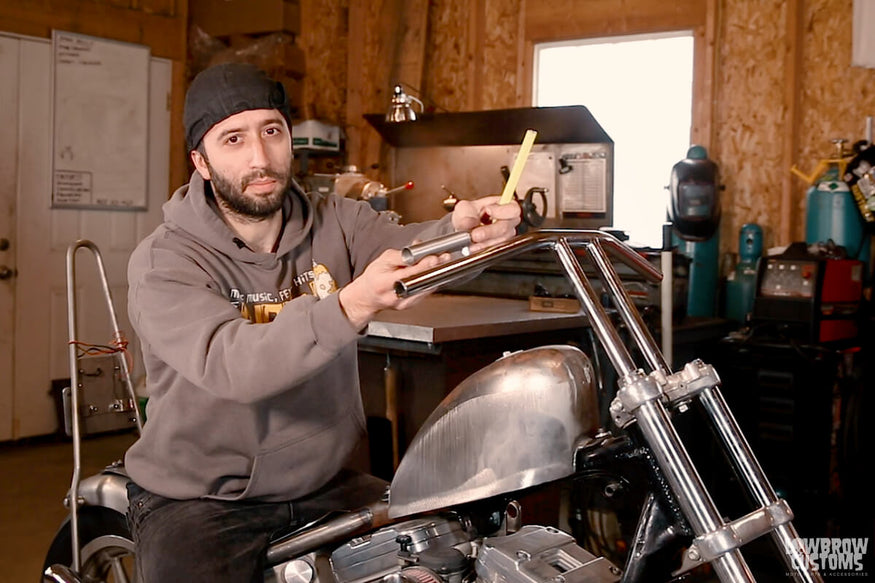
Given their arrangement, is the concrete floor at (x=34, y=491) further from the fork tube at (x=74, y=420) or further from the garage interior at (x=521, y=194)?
the fork tube at (x=74, y=420)

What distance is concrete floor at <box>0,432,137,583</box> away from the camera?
10.7 feet

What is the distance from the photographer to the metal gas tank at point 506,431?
1.31m

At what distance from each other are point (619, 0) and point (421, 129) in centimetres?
136

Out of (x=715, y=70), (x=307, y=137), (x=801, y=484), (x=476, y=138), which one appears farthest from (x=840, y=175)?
Answer: (x=307, y=137)

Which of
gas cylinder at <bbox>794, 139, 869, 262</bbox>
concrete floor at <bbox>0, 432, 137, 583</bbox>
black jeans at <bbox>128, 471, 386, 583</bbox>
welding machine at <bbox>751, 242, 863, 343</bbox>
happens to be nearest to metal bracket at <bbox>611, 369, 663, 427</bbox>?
black jeans at <bbox>128, 471, 386, 583</bbox>

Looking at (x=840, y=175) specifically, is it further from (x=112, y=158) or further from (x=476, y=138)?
(x=112, y=158)

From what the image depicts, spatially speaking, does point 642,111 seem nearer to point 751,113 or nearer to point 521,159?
point 751,113

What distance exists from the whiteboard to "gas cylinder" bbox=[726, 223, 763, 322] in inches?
130

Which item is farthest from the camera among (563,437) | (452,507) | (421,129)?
(421,129)

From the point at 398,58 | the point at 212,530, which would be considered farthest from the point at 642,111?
the point at 212,530

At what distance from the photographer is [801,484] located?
11.6 ft

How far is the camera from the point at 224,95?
172 cm

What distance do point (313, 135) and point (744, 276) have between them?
2669 millimetres

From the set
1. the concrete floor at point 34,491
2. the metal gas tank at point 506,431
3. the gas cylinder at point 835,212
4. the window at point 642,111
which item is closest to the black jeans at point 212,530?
the metal gas tank at point 506,431
